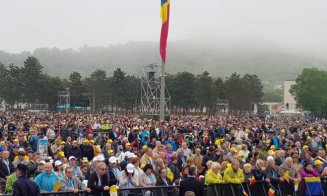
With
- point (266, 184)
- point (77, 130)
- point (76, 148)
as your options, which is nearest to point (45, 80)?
point (77, 130)

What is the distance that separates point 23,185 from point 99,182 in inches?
85.6

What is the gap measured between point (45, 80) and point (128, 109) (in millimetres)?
16020

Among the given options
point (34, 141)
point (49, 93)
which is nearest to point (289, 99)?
point (49, 93)

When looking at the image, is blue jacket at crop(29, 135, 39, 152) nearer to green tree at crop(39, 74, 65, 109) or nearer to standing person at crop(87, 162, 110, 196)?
standing person at crop(87, 162, 110, 196)

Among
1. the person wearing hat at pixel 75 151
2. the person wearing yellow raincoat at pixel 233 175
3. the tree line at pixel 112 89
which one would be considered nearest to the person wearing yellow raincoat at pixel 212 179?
the person wearing yellow raincoat at pixel 233 175

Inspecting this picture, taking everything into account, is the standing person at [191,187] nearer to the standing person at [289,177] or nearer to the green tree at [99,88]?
the standing person at [289,177]

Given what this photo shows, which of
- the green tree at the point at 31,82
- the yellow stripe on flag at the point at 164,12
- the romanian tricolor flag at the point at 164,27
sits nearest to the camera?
the romanian tricolor flag at the point at 164,27

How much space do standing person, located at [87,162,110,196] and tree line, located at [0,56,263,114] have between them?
80321 millimetres

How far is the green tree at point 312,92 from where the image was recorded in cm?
10294

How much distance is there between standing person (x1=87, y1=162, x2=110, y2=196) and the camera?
9516 mm

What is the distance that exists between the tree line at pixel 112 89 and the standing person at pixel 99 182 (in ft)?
264

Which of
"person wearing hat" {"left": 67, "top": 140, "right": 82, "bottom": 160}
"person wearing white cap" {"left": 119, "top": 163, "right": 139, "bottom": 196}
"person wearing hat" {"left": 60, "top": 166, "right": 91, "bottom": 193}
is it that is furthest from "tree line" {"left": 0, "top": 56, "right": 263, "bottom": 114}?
"person wearing hat" {"left": 60, "top": 166, "right": 91, "bottom": 193}

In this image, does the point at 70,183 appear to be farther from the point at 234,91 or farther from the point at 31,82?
the point at 234,91

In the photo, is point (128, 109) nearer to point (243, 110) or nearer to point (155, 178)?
point (243, 110)
